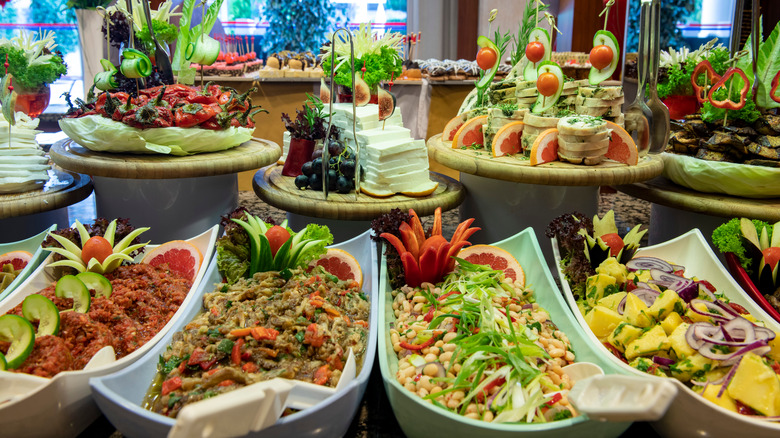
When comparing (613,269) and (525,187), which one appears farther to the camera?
(525,187)

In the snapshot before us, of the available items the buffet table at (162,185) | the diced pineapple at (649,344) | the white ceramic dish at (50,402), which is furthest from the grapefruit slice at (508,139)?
the white ceramic dish at (50,402)

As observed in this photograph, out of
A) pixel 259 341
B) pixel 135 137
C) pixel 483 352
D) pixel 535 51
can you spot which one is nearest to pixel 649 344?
pixel 483 352

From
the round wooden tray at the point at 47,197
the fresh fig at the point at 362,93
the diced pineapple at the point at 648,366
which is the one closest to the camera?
the diced pineapple at the point at 648,366

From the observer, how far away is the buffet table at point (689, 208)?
2.20 meters

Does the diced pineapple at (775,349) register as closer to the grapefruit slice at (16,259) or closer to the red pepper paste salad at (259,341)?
the red pepper paste salad at (259,341)

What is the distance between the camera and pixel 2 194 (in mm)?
2246

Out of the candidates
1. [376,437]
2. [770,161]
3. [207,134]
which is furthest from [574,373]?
[207,134]

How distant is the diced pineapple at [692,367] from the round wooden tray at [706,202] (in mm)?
1153

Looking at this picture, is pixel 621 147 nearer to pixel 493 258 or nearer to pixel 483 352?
pixel 493 258

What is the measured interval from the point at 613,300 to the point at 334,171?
126cm

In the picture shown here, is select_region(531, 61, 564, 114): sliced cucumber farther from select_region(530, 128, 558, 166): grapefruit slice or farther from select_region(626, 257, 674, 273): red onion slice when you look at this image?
select_region(626, 257, 674, 273): red onion slice

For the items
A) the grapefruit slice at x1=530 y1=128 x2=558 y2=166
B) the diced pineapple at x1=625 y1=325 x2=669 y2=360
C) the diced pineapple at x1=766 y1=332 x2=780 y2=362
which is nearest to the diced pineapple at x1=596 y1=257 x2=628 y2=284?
the diced pineapple at x1=625 y1=325 x2=669 y2=360

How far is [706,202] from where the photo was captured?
7.43 feet

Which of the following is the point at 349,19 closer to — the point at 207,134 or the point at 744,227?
the point at 207,134
